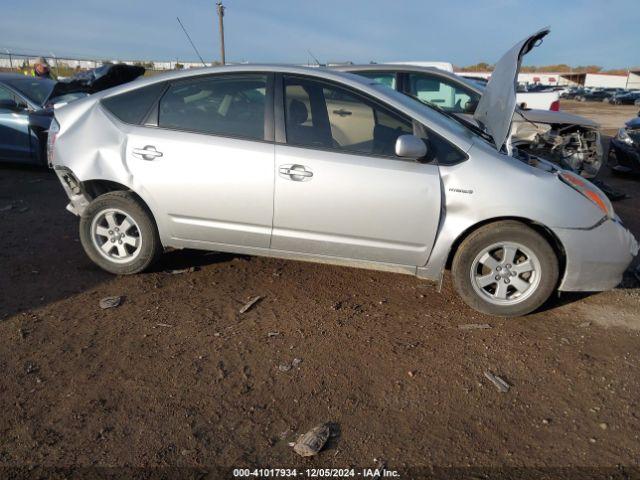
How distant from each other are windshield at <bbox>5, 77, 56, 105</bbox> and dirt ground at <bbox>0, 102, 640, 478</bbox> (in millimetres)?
4626

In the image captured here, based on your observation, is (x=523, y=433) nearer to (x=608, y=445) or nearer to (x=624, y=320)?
(x=608, y=445)

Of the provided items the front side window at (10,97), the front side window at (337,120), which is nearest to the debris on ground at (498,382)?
the front side window at (337,120)

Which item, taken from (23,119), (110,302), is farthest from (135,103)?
(23,119)

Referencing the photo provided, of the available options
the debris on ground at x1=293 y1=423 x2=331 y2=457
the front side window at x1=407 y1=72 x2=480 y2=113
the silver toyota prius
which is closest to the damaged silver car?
the front side window at x1=407 y1=72 x2=480 y2=113

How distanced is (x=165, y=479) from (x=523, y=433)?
177 centimetres

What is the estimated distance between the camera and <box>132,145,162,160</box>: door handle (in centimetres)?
367

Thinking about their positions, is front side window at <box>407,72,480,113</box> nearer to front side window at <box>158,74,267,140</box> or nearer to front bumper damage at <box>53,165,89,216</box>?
front side window at <box>158,74,267,140</box>

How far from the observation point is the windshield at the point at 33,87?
25.3 feet

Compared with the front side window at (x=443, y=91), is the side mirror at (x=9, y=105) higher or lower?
lower

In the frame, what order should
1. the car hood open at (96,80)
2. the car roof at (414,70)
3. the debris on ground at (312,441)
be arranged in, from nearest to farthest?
the debris on ground at (312,441) → the car roof at (414,70) → the car hood open at (96,80)

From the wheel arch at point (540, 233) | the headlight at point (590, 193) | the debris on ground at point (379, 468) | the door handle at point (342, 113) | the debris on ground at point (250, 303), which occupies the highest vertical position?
the door handle at point (342, 113)

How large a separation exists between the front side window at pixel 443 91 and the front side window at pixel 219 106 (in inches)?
161

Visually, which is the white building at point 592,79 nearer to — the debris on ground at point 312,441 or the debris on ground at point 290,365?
the debris on ground at point 290,365

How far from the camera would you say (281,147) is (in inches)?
138
